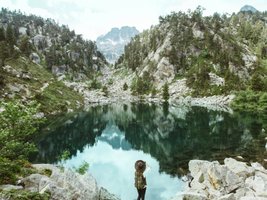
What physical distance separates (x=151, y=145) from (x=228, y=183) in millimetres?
47984

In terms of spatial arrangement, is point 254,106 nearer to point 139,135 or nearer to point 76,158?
point 139,135

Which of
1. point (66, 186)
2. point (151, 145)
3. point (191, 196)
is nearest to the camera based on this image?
point (66, 186)

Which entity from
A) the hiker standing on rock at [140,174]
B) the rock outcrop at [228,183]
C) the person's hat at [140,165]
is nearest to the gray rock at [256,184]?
the rock outcrop at [228,183]

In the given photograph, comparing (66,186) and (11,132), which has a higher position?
(11,132)

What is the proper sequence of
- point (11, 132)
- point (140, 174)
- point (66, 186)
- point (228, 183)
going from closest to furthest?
point (140, 174) < point (66, 186) < point (11, 132) < point (228, 183)

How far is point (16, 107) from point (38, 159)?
1322 inches

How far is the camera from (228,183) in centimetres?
2884

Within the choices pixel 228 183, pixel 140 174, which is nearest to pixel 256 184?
pixel 228 183

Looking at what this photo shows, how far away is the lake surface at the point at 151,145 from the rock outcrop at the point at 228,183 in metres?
7.95

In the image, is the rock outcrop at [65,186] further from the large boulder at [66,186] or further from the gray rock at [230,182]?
the gray rock at [230,182]

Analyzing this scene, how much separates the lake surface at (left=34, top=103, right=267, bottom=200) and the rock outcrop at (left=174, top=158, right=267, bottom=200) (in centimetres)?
795

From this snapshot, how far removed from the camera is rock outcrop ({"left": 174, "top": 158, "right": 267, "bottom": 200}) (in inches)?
1015

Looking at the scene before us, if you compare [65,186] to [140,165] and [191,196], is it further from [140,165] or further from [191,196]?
[191,196]

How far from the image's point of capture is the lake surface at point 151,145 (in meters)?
47.4
